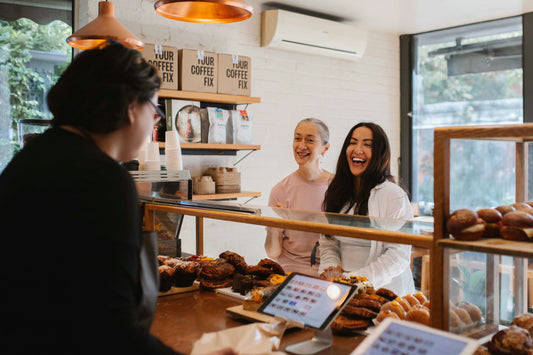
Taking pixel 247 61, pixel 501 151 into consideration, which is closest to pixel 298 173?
pixel 247 61

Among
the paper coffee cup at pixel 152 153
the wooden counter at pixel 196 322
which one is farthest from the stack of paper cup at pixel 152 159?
the wooden counter at pixel 196 322

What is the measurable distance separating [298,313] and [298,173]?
2.01 m

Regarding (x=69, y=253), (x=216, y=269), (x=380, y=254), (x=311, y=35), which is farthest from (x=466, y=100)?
(x=69, y=253)

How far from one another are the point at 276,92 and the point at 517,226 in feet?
12.6

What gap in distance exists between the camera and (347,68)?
5.49 meters

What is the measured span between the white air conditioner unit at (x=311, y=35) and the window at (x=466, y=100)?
89 centimetres

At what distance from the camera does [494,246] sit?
44.9 inches

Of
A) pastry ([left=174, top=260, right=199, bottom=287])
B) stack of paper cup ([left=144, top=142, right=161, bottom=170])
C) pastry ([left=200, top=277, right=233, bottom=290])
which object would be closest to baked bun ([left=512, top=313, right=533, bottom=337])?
pastry ([left=200, top=277, right=233, bottom=290])

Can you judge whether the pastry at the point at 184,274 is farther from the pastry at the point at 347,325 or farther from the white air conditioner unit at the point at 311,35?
the white air conditioner unit at the point at 311,35

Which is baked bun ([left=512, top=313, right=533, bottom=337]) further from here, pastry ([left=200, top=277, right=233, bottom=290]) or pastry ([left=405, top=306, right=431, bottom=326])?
pastry ([left=200, top=277, right=233, bottom=290])

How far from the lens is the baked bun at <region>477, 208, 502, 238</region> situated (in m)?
1.23

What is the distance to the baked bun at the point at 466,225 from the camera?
3.91ft

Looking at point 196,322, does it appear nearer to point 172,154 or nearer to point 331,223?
point 331,223

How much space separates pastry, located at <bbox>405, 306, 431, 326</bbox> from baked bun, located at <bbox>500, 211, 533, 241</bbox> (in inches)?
14.1
